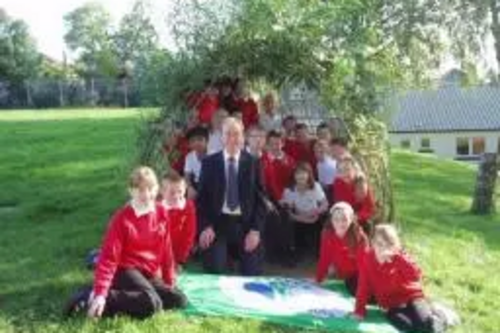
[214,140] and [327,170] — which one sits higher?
[214,140]

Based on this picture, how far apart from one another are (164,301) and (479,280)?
3.72 metres

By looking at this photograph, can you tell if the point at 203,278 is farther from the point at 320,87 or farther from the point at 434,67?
the point at 434,67

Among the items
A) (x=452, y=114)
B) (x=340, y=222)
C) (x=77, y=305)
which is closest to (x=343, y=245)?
(x=340, y=222)

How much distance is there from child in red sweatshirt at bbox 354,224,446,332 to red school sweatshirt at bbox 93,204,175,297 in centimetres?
152

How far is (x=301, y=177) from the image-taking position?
9.59 m

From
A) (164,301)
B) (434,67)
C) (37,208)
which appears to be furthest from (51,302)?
(434,67)

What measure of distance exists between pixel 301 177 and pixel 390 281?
2327mm

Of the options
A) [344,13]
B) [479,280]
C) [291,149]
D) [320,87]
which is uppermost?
[344,13]

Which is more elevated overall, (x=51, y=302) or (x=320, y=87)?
(x=320, y=87)

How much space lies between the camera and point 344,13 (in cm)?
945

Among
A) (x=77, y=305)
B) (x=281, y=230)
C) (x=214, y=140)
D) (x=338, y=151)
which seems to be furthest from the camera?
(x=214, y=140)

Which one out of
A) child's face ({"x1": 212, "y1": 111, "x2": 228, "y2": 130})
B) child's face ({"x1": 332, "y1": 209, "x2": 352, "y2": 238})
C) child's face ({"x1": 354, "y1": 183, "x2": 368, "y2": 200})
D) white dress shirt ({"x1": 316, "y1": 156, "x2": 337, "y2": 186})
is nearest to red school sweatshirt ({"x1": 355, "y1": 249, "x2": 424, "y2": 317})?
child's face ({"x1": 332, "y1": 209, "x2": 352, "y2": 238})

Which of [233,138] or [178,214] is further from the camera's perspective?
[233,138]

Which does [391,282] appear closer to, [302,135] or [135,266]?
[135,266]
